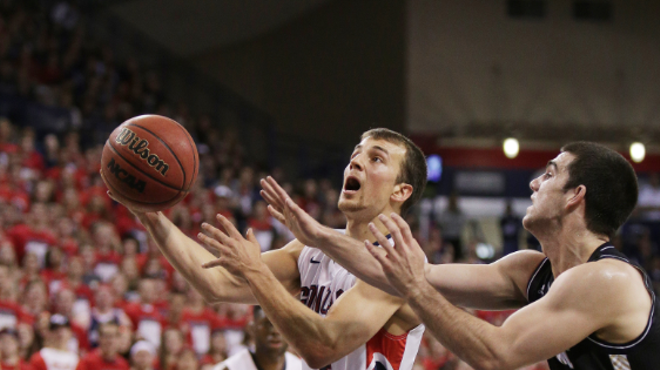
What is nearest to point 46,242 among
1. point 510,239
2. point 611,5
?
point 510,239

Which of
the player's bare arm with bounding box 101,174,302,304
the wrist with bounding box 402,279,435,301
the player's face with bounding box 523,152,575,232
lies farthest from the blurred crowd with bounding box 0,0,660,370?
the wrist with bounding box 402,279,435,301

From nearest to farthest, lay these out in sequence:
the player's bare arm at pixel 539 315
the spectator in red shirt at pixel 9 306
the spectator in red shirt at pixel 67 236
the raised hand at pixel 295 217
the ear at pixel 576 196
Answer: the player's bare arm at pixel 539 315 < the ear at pixel 576 196 < the raised hand at pixel 295 217 < the spectator in red shirt at pixel 9 306 < the spectator in red shirt at pixel 67 236

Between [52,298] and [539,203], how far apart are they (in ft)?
18.3

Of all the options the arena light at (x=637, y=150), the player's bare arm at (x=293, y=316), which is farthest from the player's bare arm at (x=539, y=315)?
the arena light at (x=637, y=150)

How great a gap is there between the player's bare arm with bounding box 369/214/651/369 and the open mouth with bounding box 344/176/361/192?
877 mm

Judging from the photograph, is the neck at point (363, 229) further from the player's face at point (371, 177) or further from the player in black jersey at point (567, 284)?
the player in black jersey at point (567, 284)

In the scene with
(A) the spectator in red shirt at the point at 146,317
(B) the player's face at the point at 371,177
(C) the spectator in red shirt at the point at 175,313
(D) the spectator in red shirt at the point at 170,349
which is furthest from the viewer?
(C) the spectator in red shirt at the point at 175,313

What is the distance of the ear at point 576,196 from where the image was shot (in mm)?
2744

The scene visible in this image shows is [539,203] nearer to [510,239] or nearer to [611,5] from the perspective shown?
[510,239]

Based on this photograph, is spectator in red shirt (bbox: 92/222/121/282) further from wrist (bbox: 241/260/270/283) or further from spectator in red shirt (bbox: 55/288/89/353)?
wrist (bbox: 241/260/270/283)

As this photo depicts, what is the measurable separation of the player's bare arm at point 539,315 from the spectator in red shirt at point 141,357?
4.12 meters

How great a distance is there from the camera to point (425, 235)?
15.0 m

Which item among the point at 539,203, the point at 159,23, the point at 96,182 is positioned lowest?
the point at 96,182

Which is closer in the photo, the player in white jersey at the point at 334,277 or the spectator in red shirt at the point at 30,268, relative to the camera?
the player in white jersey at the point at 334,277
